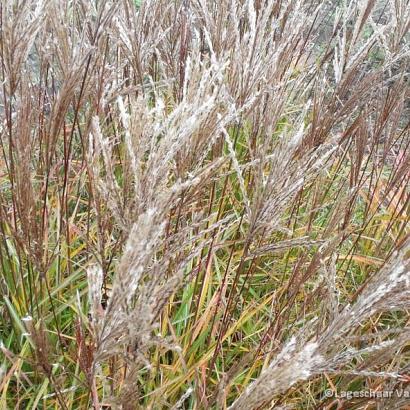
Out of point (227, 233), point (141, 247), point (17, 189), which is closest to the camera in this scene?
point (141, 247)

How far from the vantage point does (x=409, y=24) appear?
5.82 ft

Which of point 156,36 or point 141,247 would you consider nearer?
point 141,247

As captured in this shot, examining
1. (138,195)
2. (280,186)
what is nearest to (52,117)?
(138,195)

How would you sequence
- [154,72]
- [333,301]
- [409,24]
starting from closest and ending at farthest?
1. [333,301]
2. [409,24]
3. [154,72]

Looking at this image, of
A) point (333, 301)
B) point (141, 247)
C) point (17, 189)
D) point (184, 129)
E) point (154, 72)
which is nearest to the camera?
point (141, 247)

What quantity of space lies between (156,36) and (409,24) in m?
0.82

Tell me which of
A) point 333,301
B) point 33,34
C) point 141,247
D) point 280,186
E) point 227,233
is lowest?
point 227,233

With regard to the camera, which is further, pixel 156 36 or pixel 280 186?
pixel 156 36

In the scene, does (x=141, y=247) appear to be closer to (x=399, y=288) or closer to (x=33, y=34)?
(x=399, y=288)

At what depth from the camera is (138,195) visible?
0.96 m

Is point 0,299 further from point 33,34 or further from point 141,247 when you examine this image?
point 141,247

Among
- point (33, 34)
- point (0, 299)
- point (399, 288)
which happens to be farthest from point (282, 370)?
point (0, 299)

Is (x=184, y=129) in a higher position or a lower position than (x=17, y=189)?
higher

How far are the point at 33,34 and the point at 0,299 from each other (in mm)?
985
